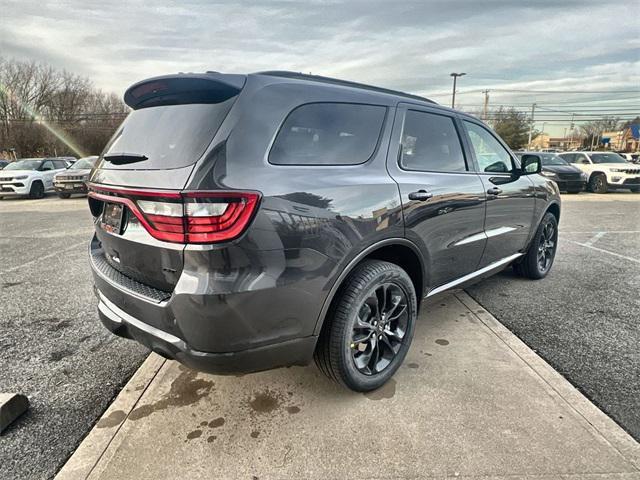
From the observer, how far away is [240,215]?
1698 millimetres

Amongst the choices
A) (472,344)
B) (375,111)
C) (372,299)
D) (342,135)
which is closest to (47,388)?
(372,299)

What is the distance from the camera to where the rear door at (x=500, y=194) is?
11.0 feet

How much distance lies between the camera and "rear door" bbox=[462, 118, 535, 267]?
3.36 metres

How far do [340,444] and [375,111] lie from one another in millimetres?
1904

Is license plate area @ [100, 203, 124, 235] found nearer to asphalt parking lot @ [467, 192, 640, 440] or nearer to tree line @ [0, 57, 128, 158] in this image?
asphalt parking lot @ [467, 192, 640, 440]

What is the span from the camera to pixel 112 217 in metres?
2.19

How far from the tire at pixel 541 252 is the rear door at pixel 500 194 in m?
0.39

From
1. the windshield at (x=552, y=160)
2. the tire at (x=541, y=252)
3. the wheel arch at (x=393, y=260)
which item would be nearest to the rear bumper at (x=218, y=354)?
the wheel arch at (x=393, y=260)

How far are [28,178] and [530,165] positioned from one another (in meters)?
16.3

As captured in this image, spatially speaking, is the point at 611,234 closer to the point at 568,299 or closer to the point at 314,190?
the point at 568,299

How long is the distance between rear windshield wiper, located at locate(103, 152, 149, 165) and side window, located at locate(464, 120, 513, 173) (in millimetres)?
2545

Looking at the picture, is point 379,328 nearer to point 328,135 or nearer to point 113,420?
point 328,135

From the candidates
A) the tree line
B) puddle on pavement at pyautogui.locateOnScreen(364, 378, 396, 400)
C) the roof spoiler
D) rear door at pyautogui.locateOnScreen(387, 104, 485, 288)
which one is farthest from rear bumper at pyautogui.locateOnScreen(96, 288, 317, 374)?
the tree line

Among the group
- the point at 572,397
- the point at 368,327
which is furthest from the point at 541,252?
the point at 368,327
